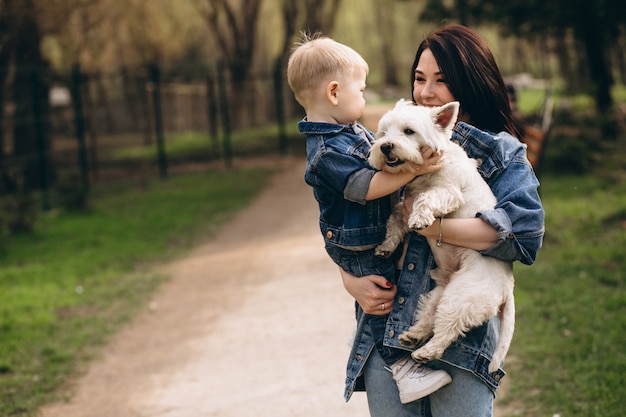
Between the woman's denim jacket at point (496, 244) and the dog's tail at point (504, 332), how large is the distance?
21 millimetres

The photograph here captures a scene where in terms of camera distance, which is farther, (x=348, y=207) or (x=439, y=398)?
(x=348, y=207)

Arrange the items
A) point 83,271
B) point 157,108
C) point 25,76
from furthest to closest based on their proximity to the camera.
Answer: point 157,108 → point 25,76 → point 83,271

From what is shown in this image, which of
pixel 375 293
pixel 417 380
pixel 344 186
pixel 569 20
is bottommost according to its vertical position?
pixel 417 380

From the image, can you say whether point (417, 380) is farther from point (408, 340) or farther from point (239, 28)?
point (239, 28)

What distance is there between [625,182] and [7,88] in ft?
36.0

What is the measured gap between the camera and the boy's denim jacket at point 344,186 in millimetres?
2588

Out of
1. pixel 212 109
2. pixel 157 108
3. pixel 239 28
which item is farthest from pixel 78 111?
pixel 239 28

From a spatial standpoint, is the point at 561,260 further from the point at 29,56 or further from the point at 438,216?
the point at 29,56

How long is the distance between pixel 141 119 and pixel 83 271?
2106cm

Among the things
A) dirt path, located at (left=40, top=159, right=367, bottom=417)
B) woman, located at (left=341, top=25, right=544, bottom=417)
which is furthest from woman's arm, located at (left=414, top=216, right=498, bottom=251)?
dirt path, located at (left=40, top=159, right=367, bottom=417)

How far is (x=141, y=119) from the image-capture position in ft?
95.6

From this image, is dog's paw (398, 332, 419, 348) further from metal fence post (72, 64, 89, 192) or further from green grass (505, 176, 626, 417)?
metal fence post (72, 64, 89, 192)

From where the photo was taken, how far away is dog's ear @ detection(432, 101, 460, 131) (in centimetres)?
250

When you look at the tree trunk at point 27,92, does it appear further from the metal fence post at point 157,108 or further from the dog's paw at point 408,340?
the dog's paw at point 408,340
